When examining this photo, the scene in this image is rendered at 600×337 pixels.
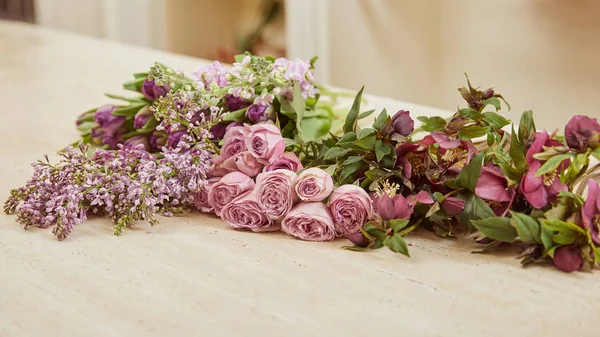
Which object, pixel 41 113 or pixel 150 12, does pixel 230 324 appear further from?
pixel 150 12

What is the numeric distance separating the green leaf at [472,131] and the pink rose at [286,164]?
19 cm

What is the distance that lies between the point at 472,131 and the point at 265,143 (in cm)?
23

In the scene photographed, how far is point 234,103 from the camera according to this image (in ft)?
3.53

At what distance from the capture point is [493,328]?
2.12ft

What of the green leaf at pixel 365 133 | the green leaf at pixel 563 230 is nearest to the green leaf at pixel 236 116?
the green leaf at pixel 365 133

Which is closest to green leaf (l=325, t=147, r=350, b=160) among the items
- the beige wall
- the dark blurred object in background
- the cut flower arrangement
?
the cut flower arrangement

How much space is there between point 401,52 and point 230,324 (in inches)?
97.7

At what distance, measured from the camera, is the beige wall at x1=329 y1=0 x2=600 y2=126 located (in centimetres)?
245

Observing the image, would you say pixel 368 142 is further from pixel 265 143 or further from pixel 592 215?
pixel 592 215

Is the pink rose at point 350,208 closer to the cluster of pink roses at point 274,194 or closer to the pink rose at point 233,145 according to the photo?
the cluster of pink roses at point 274,194

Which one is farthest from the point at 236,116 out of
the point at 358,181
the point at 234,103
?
the point at 358,181

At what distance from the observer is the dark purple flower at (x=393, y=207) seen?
0.81m

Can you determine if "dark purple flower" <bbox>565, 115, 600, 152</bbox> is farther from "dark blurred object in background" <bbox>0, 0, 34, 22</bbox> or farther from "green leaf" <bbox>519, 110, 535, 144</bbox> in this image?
"dark blurred object in background" <bbox>0, 0, 34, 22</bbox>

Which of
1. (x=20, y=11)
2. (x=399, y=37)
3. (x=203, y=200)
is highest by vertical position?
(x=203, y=200)
